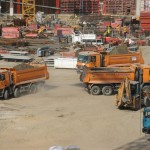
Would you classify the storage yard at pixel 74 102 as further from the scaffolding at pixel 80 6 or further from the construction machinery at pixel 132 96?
the scaffolding at pixel 80 6

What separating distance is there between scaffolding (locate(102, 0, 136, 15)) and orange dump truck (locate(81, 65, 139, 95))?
221 ft

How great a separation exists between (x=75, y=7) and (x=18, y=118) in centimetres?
8000

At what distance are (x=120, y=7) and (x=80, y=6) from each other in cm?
1025

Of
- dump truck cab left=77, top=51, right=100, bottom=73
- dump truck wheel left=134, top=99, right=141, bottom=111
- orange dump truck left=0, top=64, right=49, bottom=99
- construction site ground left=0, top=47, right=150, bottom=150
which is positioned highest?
dump truck cab left=77, top=51, right=100, bottom=73

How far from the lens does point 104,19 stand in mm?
79375

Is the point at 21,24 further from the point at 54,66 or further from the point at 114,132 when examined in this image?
the point at 114,132

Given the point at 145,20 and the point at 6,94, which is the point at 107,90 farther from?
the point at 145,20

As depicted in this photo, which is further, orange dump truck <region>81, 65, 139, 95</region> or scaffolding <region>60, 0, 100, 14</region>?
scaffolding <region>60, 0, 100, 14</region>

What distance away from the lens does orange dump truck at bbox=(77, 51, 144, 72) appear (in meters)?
27.4

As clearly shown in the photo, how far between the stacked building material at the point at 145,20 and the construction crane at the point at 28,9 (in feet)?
94.7

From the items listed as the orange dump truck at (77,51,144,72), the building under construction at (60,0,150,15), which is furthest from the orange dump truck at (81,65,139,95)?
the building under construction at (60,0,150,15)

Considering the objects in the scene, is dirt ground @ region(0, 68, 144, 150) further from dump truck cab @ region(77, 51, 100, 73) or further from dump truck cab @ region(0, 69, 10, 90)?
dump truck cab @ region(77, 51, 100, 73)

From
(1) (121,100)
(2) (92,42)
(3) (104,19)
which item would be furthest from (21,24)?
(1) (121,100)

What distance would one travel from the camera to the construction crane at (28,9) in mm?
78812
